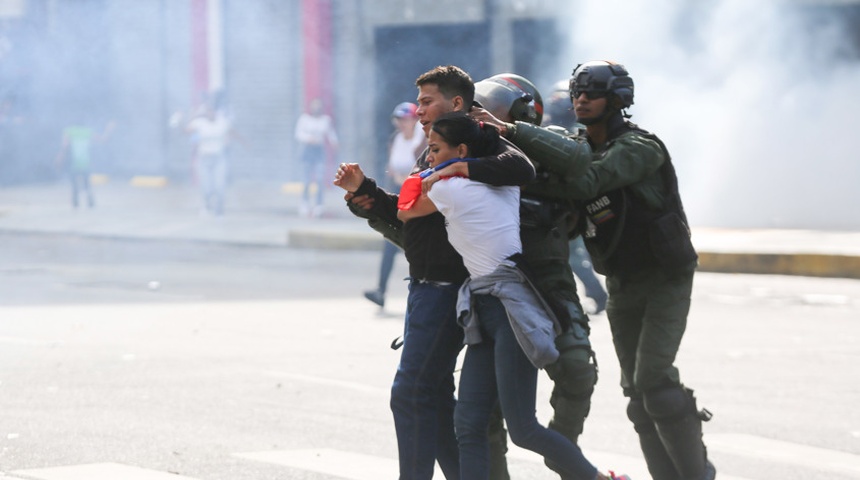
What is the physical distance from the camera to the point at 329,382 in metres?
8.41

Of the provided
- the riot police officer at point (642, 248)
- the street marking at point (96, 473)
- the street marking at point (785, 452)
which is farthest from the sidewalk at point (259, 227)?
the street marking at point (96, 473)

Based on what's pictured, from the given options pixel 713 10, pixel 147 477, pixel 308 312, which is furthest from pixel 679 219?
pixel 713 10

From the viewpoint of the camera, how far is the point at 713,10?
19.8m

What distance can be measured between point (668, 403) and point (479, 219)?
0.94 metres

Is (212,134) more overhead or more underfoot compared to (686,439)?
more underfoot

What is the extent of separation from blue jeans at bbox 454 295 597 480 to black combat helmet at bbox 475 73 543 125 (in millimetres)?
692

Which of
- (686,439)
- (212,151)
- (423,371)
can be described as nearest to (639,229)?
(686,439)

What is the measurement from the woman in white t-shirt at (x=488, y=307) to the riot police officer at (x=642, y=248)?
0.37m

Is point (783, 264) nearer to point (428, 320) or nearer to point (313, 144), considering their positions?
point (313, 144)

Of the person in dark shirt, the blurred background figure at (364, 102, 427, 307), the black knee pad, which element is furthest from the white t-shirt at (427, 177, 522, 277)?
the blurred background figure at (364, 102, 427, 307)

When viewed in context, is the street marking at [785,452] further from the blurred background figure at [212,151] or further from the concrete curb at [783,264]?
the blurred background figure at [212,151]

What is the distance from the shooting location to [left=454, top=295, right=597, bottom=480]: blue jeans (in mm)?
5031

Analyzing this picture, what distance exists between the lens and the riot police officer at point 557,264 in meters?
5.21

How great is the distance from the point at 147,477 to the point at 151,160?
21.5 m
